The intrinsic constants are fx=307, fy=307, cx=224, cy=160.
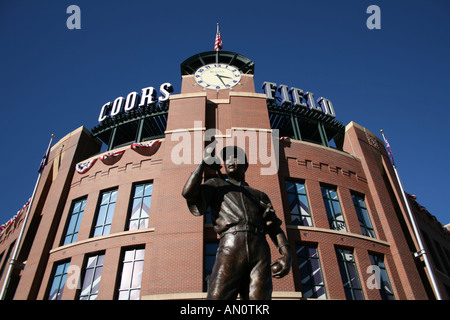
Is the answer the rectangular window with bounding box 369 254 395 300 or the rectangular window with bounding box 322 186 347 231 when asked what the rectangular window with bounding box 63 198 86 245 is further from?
the rectangular window with bounding box 369 254 395 300

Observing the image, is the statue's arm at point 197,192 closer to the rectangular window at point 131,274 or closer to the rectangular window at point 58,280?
the rectangular window at point 131,274

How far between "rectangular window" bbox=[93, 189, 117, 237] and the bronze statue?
1421cm

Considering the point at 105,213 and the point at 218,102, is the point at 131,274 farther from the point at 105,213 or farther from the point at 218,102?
the point at 218,102

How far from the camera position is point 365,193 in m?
19.7

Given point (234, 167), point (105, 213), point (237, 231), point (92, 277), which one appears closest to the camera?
point (237, 231)

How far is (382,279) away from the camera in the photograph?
16.2m

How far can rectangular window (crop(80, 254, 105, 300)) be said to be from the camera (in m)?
15.0

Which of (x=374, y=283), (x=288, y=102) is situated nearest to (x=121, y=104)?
(x=288, y=102)

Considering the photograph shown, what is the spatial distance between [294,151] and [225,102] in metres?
5.60

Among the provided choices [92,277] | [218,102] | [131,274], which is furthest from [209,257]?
[218,102]

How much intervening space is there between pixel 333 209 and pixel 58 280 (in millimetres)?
15676

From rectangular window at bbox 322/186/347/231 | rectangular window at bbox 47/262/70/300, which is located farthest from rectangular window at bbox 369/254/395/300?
rectangular window at bbox 47/262/70/300

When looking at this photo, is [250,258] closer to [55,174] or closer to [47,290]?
[47,290]
